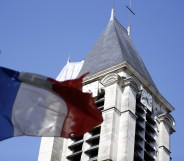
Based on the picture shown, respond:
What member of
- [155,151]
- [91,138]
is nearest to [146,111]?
[155,151]

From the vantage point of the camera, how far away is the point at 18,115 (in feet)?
52.9

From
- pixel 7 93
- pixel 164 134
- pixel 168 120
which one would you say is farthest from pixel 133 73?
pixel 7 93

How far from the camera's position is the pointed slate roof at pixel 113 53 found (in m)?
39.7

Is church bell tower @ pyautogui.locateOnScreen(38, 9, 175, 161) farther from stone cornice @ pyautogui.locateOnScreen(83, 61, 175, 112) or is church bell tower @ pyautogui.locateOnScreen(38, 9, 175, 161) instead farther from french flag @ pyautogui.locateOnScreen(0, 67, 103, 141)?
french flag @ pyautogui.locateOnScreen(0, 67, 103, 141)

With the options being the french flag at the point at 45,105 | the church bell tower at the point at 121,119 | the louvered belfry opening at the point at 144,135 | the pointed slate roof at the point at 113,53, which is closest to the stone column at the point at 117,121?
the church bell tower at the point at 121,119

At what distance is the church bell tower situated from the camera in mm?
32331

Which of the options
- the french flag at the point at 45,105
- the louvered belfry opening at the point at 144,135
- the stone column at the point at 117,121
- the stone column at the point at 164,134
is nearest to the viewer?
the french flag at the point at 45,105

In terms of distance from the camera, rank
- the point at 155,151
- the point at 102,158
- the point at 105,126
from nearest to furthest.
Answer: the point at 102,158 → the point at 105,126 → the point at 155,151

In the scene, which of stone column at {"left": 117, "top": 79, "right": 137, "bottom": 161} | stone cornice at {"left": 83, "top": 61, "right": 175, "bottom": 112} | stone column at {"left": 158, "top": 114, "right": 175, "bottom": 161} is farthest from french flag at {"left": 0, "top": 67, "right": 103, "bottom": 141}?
stone cornice at {"left": 83, "top": 61, "right": 175, "bottom": 112}

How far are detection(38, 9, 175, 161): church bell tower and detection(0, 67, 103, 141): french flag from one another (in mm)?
14519

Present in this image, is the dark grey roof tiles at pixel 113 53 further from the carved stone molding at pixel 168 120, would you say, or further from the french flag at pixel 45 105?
the french flag at pixel 45 105

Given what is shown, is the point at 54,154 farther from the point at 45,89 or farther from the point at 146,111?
the point at 45,89

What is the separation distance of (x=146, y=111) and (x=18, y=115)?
21239 mm

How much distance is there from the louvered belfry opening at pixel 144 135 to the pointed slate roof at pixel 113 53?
3482 millimetres
